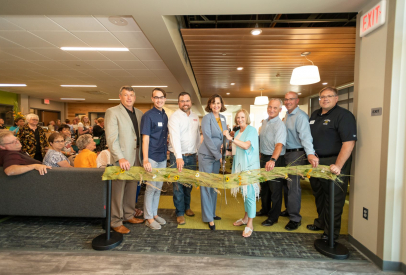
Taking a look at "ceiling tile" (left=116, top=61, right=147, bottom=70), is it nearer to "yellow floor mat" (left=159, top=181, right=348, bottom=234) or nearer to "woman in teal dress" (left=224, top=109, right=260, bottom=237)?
"yellow floor mat" (left=159, top=181, right=348, bottom=234)

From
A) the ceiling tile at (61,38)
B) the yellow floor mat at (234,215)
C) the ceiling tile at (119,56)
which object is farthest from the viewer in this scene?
the ceiling tile at (119,56)

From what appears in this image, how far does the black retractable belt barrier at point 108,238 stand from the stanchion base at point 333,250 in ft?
7.11

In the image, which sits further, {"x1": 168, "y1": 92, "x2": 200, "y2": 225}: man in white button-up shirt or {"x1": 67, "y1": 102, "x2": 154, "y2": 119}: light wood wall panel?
{"x1": 67, "y1": 102, "x2": 154, "y2": 119}: light wood wall panel

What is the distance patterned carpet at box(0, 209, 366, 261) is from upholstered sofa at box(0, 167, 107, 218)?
Answer: 254mm

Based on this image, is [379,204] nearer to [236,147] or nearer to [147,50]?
[236,147]

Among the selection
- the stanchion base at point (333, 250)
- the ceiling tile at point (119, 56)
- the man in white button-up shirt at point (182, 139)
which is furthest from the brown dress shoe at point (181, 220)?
the ceiling tile at point (119, 56)

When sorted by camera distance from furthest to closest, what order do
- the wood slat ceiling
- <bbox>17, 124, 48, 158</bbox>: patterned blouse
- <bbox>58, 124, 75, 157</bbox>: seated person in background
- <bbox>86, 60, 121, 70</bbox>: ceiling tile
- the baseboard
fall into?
1. <bbox>86, 60, 121, 70</bbox>: ceiling tile
2. <bbox>58, 124, 75, 157</bbox>: seated person in background
3. <bbox>17, 124, 48, 158</bbox>: patterned blouse
4. the wood slat ceiling
5. the baseboard

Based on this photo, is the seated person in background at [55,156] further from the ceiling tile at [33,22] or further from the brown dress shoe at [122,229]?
the ceiling tile at [33,22]

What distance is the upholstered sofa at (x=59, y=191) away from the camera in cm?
265

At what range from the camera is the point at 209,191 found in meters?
2.78

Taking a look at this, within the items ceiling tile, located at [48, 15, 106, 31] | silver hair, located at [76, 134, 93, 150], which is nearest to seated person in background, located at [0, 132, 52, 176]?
silver hair, located at [76, 134, 93, 150]

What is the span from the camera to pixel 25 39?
424 cm

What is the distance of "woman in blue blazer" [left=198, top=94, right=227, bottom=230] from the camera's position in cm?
266

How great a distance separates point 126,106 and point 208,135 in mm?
1115
